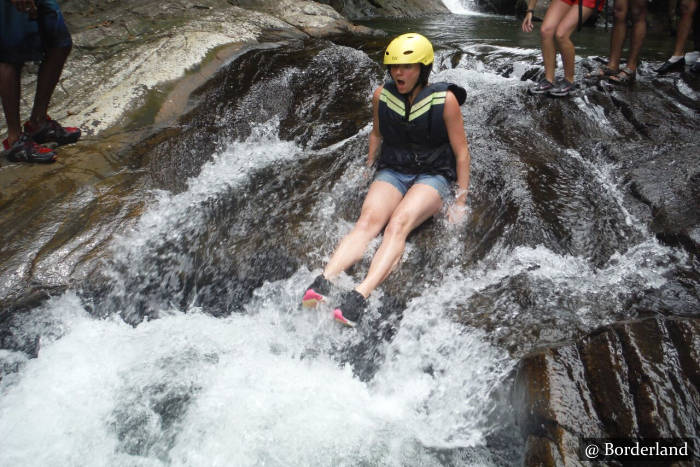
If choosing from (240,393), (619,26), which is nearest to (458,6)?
(619,26)

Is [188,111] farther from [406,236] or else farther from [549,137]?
[549,137]

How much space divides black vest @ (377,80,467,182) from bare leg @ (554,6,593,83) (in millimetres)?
2840

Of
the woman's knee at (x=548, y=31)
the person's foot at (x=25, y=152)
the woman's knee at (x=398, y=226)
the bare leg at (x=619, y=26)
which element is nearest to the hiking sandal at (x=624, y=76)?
the bare leg at (x=619, y=26)

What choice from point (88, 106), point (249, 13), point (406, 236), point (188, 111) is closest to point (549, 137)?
point (406, 236)

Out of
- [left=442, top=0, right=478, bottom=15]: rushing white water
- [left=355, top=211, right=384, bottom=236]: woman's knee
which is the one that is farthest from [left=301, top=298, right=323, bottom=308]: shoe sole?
[left=442, top=0, right=478, bottom=15]: rushing white water

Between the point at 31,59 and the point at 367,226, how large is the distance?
3.57 m

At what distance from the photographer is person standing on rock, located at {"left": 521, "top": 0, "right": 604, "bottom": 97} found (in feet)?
17.7

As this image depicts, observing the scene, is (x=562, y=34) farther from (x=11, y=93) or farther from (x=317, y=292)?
(x=11, y=93)

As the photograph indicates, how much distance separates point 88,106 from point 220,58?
6.59 ft

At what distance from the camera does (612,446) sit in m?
2.11

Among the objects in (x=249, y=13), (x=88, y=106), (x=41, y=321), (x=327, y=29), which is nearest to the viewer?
(x=41, y=321)

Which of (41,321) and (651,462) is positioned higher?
(651,462)

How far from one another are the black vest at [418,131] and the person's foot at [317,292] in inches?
52.1

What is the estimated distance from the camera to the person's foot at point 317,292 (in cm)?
300
